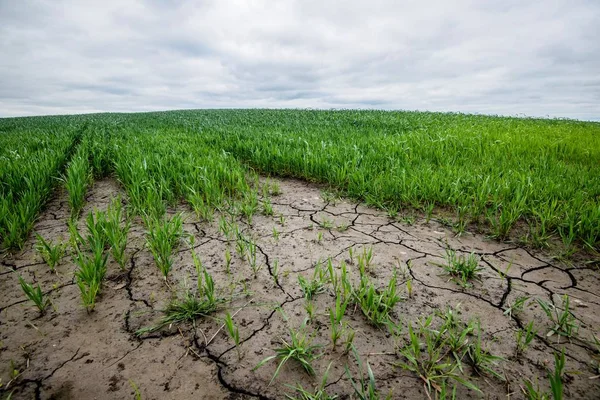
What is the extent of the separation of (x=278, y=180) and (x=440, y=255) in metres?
2.48

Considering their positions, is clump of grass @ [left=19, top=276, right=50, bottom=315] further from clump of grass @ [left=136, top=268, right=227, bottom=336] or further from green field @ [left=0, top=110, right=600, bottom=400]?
clump of grass @ [left=136, top=268, right=227, bottom=336]

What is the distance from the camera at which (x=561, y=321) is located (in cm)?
144

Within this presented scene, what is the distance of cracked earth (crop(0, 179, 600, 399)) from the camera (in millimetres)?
1185

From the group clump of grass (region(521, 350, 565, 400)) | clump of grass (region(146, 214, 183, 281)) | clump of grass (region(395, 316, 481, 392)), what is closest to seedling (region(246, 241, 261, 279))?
clump of grass (region(146, 214, 183, 281))

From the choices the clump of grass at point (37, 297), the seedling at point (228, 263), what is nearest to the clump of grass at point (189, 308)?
the seedling at point (228, 263)

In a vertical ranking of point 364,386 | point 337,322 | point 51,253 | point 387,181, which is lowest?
Result: point 364,386

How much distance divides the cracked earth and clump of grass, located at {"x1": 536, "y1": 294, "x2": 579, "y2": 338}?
4 centimetres

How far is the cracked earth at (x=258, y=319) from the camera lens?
118 centimetres

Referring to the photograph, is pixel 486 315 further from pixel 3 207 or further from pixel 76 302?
pixel 3 207

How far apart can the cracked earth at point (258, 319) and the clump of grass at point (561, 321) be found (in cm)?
4

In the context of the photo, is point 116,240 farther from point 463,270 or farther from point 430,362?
point 463,270

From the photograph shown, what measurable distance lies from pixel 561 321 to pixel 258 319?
1.50 metres

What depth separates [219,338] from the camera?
139 cm

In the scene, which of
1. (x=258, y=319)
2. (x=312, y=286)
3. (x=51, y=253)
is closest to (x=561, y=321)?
(x=312, y=286)
